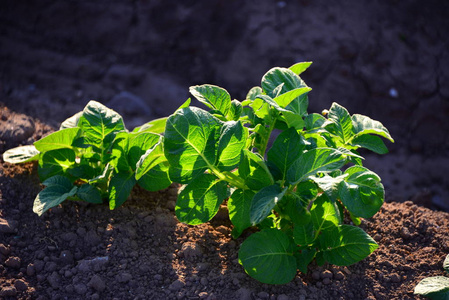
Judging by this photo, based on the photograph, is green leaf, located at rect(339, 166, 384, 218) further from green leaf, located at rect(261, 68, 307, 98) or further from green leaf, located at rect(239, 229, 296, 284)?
green leaf, located at rect(261, 68, 307, 98)

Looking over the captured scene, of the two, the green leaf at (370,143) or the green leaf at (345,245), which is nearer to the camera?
the green leaf at (345,245)

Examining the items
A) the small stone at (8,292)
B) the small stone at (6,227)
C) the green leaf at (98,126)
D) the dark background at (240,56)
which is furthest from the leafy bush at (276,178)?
the dark background at (240,56)

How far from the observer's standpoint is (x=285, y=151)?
77.2 inches

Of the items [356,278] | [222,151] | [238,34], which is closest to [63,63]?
[238,34]

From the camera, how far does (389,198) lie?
3.03 m

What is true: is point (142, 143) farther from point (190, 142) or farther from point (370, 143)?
point (370, 143)

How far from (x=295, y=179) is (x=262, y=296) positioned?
506mm

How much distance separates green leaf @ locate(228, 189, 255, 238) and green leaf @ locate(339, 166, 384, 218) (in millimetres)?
393

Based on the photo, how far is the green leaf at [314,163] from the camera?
1.81m

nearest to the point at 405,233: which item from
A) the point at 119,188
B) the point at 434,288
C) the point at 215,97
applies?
the point at 434,288

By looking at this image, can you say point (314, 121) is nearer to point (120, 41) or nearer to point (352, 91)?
point (352, 91)

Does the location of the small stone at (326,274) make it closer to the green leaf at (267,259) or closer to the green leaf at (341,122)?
the green leaf at (267,259)

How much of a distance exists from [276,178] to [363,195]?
13.7 inches

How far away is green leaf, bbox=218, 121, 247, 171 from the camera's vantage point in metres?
1.86
